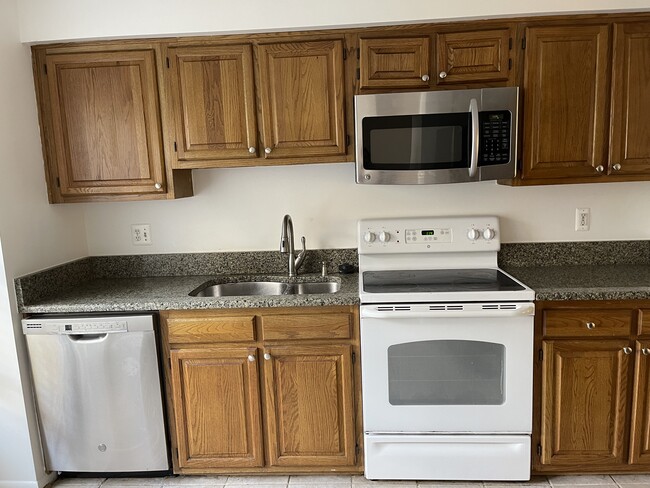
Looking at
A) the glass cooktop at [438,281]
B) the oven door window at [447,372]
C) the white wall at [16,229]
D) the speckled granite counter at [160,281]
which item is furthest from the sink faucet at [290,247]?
the white wall at [16,229]

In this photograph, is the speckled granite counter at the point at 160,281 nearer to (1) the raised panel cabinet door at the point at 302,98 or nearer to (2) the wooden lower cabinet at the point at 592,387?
(1) the raised panel cabinet door at the point at 302,98

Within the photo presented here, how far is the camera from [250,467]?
230cm

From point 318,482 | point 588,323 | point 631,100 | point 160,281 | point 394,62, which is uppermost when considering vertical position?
point 394,62

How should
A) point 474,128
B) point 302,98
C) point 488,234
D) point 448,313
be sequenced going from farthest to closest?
1. point 488,234
2. point 302,98
3. point 474,128
4. point 448,313

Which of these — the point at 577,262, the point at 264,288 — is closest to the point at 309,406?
the point at 264,288

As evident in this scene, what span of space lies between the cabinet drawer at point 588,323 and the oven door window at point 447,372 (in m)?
0.23

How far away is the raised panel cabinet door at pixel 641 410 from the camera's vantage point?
2088mm

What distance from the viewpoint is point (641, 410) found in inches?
83.9

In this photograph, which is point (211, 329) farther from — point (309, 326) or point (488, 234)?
point (488, 234)

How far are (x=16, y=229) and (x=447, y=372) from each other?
6.49 feet

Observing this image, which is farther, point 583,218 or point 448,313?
point 583,218

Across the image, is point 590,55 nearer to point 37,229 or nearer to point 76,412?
point 37,229

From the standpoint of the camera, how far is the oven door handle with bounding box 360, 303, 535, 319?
204 centimetres

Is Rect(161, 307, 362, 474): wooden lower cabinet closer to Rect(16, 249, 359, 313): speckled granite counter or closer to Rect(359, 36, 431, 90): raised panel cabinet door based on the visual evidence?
Rect(16, 249, 359, 313): speckled granite counter
